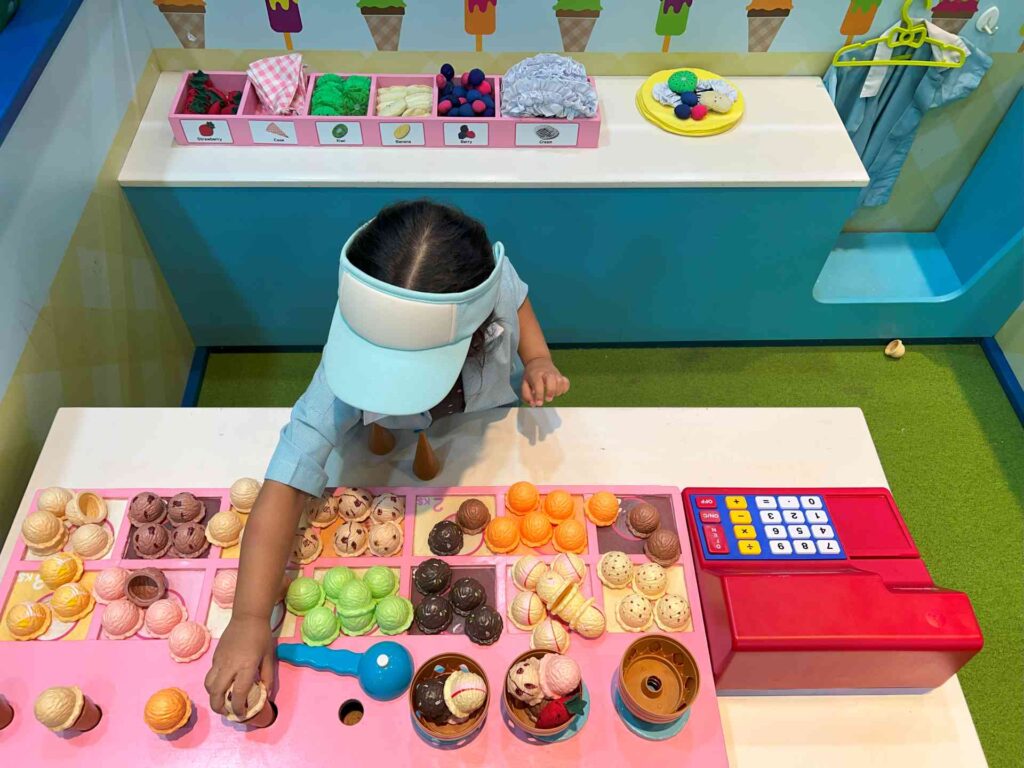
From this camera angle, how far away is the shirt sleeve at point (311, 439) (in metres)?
0.96

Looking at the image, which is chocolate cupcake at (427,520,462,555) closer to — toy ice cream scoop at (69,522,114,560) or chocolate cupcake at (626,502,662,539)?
chocolate cupcake at (626,502,662,539)

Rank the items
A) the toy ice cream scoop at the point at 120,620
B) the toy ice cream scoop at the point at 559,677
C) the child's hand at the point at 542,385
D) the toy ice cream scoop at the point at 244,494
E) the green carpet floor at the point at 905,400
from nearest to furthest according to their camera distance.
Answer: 1. the toy ice cream scoop at the point at 559,677
2. the toy ice cream scoop at the point at 120,620
3. the toy ice cream scoop at the point at 244,494
4. the child's hand at the point at 542,385
5. the green carpet floor at the point at 905,400

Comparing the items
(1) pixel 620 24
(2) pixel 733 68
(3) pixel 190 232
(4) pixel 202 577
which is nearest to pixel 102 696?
(4) pixel 202 577

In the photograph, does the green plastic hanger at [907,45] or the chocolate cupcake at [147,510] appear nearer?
the chocolate cupcake at [147,510]

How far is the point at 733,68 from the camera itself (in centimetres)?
176

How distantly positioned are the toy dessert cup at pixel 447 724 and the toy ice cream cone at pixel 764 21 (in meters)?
1.56

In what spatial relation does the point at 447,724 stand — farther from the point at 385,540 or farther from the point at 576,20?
the point at 576,20

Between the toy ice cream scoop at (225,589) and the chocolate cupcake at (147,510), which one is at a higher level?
the toy ice cream scoop at (225,589)

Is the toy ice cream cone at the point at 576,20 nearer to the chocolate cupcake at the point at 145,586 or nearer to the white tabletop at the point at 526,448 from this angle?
the white tabletop at the point at 526,448

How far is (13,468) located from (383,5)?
121 centimetres

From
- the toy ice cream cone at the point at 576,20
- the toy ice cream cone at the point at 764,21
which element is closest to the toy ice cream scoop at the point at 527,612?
the toy ice cream cone at the point at 576,20

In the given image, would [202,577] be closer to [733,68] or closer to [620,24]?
[620,24]

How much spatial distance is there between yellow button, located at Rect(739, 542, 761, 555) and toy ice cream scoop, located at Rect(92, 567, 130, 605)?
83 cm

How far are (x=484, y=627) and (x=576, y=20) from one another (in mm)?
1384
